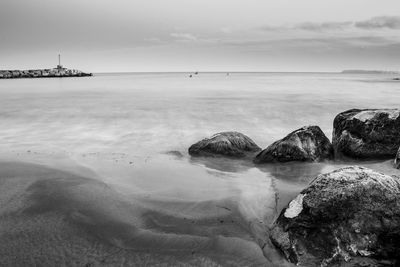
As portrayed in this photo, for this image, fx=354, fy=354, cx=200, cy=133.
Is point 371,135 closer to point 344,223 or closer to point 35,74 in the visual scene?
point 344,223

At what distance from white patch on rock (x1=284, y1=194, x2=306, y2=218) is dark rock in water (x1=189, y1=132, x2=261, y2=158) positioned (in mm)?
3348

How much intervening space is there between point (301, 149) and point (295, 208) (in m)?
3.01

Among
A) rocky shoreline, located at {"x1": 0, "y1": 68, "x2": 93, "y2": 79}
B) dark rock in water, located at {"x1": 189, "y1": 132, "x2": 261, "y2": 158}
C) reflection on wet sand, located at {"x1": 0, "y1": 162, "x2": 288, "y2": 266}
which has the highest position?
rocky shoreline, located at {"x1": 0, "y1": 68, "x2": 93, "y2": 79}

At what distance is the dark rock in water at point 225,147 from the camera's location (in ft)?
23.6

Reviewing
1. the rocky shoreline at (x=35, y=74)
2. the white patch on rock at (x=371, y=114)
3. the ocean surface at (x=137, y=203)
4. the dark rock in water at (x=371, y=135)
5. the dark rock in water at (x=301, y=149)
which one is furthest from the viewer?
the rocky shoreline at (x=35, y=74)

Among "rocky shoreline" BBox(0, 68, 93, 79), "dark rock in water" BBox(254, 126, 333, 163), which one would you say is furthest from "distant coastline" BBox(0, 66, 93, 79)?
"dark rock in water" BBox(254, 126, 333, 163)

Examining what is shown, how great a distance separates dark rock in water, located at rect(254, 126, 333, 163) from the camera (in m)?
6.54

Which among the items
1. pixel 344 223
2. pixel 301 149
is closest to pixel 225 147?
pixel 301 149

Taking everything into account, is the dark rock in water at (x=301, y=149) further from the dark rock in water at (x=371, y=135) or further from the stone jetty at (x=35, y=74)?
the stone jetty at (x=35, y=74)

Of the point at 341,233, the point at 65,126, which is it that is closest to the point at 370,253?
the point at 341,233

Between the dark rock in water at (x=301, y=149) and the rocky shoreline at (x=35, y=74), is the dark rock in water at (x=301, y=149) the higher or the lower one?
the lower one

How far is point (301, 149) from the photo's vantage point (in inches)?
258

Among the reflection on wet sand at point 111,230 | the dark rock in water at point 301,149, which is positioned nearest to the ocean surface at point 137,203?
the reflection on wet sand at point 111,230

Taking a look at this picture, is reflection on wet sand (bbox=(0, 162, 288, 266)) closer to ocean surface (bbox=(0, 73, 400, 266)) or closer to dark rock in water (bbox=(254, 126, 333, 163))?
ocean surface (bbox=(0, 73, 400, 266))
